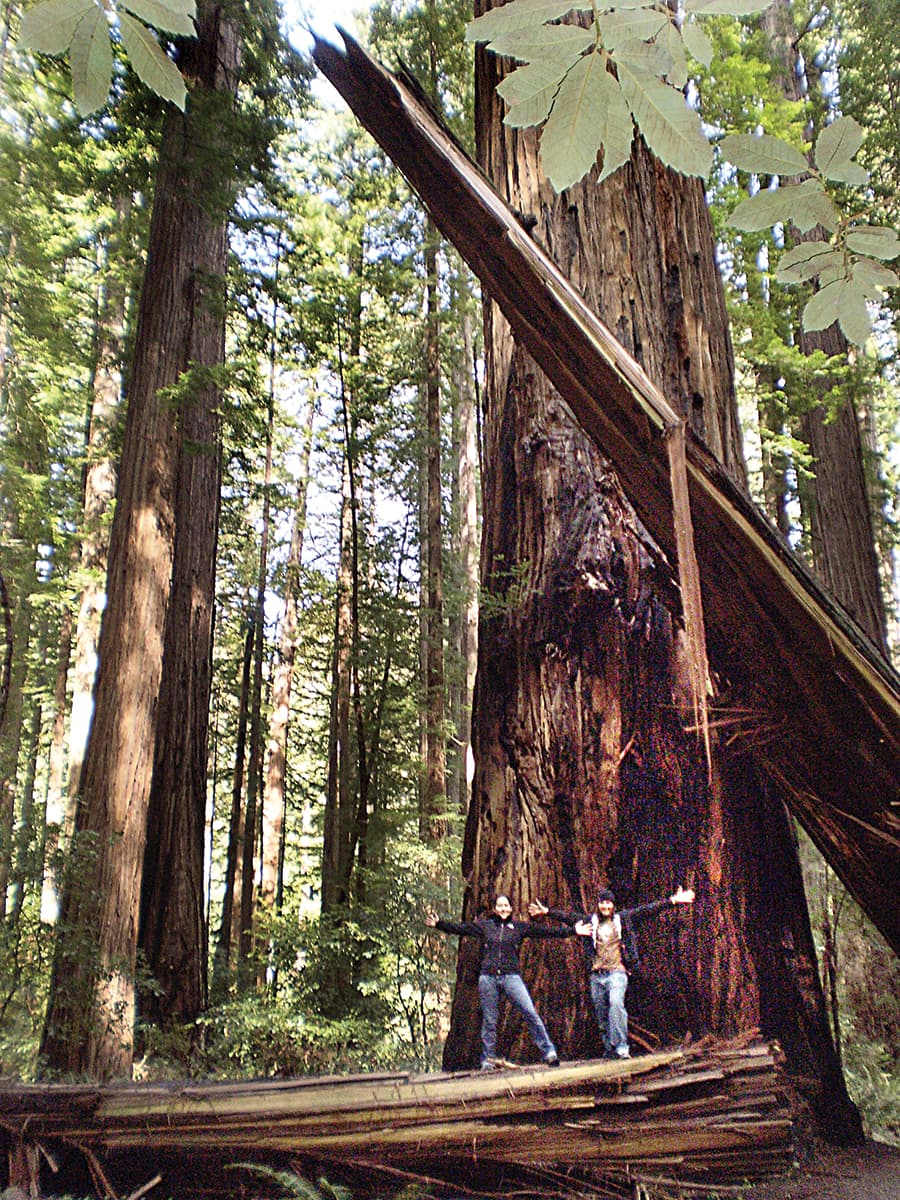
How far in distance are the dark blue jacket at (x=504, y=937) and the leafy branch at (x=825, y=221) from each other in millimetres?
2305

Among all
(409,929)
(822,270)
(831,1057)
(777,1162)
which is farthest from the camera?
(409,929)

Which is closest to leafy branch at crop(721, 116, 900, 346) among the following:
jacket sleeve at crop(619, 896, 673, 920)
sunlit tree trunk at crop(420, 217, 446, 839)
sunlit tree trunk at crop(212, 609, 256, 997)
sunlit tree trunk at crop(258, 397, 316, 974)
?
jacket sleeve at crop(619, 896, 673, 920)

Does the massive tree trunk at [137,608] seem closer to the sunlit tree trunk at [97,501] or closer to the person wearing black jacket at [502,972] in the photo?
the sunlit tree trunk at [97,501]

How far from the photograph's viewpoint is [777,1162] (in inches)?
104

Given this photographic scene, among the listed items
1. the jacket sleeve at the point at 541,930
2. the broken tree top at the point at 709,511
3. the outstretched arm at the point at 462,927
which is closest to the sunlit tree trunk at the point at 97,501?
the outstretched arm at the point at 462,927

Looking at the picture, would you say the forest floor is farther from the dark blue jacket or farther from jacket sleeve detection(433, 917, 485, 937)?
jacket sleeve detection(433, 917, 485, 937)

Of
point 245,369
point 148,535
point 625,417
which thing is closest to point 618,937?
point 625,417

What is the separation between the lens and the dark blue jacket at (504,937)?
3.19m

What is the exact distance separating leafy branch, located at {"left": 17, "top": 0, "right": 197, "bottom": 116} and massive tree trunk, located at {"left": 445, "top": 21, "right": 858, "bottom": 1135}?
2254 millimetres

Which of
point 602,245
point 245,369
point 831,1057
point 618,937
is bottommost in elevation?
point 831,1057

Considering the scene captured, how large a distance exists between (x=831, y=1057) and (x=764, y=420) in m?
9.21

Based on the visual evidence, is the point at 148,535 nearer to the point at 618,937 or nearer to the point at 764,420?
the point at 618,937

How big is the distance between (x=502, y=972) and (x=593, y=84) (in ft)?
9.69

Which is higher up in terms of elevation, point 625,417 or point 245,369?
point 245,369
